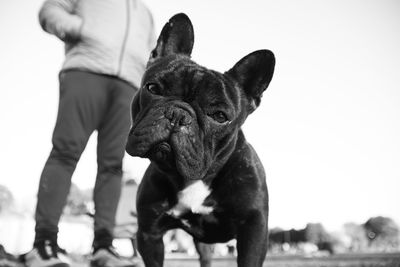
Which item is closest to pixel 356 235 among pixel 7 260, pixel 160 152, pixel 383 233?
pixel 383 233

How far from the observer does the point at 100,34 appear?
274 cm

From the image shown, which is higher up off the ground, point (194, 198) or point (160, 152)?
point (160, 152)

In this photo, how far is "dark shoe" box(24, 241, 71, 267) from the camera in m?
2.07

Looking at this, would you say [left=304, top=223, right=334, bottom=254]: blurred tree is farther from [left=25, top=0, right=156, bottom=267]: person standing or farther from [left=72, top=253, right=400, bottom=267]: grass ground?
[left=25, top=0, right=156, bottom=267]: person standing

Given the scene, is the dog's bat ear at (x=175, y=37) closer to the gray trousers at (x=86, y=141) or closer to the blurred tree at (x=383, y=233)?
the gray trousers at (x=86, y=141)

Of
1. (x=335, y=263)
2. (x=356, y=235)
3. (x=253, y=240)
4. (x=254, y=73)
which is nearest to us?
(x=253, y=240)

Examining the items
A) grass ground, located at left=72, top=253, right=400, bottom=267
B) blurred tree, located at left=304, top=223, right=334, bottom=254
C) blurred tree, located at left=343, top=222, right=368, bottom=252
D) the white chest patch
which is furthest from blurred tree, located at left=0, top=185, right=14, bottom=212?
blurred tree, located at left=343, top=222, right=368, bottom=252

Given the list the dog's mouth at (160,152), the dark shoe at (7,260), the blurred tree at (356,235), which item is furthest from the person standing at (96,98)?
the blurred tree at (356,235)

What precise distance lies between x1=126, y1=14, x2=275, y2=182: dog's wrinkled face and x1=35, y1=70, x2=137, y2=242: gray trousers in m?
0.75

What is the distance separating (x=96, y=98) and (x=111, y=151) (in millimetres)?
422

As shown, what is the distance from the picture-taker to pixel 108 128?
275 cm

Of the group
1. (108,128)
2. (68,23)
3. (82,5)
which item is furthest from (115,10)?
(108,128)

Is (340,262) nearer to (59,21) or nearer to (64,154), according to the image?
(64,154)

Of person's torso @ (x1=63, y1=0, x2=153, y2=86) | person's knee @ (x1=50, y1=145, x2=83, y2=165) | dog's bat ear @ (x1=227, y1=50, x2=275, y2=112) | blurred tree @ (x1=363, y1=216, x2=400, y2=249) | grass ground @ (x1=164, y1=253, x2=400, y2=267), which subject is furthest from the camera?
blurred tree @ (x1=363, y1=216, x2=400, y2=249)
